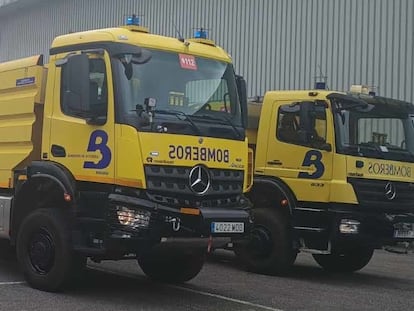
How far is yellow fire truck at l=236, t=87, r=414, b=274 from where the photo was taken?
9781 millimetres

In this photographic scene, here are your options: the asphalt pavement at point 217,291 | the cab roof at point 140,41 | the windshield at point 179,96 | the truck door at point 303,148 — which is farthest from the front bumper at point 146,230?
the truck door at point 303,148

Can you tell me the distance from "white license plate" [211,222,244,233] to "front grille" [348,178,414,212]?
260cm

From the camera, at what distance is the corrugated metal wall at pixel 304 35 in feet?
53.2

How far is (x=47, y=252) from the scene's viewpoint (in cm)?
791

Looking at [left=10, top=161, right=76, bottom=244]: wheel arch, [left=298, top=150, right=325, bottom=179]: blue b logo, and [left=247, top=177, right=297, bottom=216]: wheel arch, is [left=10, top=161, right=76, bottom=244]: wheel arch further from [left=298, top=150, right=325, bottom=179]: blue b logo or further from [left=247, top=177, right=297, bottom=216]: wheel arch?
[left=298, top=150, right=325, bottom=179]: blue b logo

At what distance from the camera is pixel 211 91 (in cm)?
809

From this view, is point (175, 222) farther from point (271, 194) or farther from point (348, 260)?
point (348, 260)

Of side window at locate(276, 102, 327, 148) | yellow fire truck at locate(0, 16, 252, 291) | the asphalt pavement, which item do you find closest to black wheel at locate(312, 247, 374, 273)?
the asphalt pavement

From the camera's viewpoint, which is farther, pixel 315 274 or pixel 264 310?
pixel 315 274

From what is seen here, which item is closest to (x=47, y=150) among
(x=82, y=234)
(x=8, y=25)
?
(x=82, y=234)

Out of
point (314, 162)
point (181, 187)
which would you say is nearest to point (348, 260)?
point (314, 162)

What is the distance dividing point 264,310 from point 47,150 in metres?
3.12

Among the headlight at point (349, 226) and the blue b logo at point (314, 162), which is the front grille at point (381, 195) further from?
the blue b logo at point (314, 162)

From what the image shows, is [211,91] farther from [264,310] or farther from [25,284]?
[25,284]
